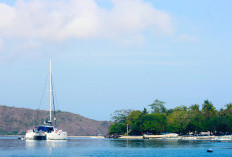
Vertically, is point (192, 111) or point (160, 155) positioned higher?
point (192, 111)

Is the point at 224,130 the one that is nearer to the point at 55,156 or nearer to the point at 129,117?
the point at 129,117

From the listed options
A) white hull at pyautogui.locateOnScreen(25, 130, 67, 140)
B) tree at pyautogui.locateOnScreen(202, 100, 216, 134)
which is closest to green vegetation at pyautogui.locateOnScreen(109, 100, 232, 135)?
tree at pyautogui.locateOnScreen(202, 100, 216, 134)

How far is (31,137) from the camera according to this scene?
146750 millimetres

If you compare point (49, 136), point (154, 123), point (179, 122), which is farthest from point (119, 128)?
point (49, 136)

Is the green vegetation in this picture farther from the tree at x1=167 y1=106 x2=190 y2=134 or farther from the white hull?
the white hull

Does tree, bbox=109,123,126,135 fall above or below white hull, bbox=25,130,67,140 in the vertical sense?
above

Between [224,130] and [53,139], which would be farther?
[224,130]

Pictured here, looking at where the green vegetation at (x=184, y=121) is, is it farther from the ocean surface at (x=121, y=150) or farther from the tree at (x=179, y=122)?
the ocean surface at (x=121, y=150)

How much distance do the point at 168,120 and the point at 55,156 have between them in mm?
105078

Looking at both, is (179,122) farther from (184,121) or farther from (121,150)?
(121,150)

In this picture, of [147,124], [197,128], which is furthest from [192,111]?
[147,124]

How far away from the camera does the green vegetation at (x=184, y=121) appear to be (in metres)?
158

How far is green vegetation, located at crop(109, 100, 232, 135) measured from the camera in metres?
158

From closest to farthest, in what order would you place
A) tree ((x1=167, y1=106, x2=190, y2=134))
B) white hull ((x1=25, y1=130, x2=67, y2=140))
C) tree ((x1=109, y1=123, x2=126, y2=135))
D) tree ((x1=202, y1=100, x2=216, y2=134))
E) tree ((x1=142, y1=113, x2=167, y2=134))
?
white hull ((x1=25, y1=130, x2=67, y2=140)) < tree ((x1=202, y1=100, x2=216, y2=134)) < tree ((x1=167, y1=106, x2=190, y2=134)) < tree ((x1=142, y1=113, x2=167, y2=134)) < tree ((x1=109, y1=123, x2=126, y2=135))
